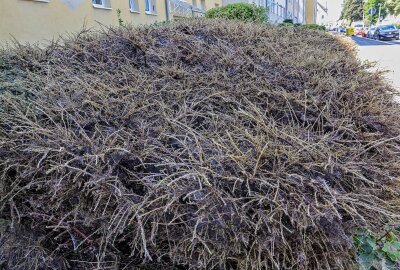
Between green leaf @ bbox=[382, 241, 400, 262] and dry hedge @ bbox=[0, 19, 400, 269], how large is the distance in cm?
30

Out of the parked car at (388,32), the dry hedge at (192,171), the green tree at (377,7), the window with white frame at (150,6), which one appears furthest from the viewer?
the green tree at (377,7)

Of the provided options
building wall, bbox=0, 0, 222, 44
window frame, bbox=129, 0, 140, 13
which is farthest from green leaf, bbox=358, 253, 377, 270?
window frame, bbox=129, 0, 140, 13

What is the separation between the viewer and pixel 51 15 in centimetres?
745

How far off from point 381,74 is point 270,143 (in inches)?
75.8

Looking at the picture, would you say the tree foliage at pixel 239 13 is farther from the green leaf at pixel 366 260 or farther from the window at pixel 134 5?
the green leaf at pixel 366 260

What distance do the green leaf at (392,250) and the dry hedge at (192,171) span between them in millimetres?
296

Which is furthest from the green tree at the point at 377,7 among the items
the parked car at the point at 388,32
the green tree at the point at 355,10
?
the parked car at the point at 388,32

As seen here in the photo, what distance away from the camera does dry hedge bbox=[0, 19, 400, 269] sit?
134cm

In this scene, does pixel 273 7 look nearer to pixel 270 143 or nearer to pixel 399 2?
pixel 270 143

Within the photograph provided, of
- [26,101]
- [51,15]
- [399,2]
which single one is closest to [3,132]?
[26,101]

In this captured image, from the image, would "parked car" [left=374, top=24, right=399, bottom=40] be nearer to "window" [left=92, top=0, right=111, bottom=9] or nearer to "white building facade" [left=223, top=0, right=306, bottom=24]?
"white building facade" [left=223, top=0, right=306, bottom=24]

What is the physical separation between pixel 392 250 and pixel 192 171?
4.11ft

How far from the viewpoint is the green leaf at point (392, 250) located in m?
1.80

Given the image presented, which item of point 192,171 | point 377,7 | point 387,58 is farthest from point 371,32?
point 192,171
